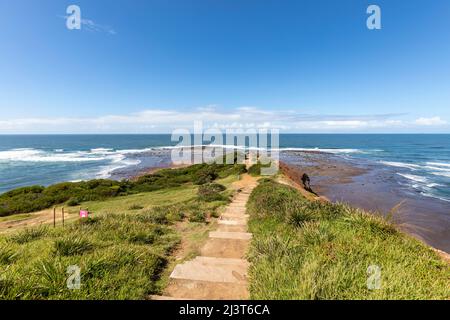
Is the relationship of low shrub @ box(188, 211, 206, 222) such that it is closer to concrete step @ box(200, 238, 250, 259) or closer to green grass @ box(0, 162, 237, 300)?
green grass @ box(0, 162, 237, 300)

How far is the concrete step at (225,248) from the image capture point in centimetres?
599

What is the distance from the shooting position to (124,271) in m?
4.35

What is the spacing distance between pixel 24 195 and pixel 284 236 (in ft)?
82.4

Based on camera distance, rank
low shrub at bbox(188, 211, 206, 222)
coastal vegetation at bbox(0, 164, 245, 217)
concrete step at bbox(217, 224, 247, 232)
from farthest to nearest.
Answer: coastal vegetation at bbox(0, 164, 245, 217), low shrub at bbox(188, 211, 206, 222), concrete step at bbox(217, 224, 247, 232)

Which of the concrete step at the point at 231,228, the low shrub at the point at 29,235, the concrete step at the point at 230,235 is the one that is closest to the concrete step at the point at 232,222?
the concrete step at the point at 231,228

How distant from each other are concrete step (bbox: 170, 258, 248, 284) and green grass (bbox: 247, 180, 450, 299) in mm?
303

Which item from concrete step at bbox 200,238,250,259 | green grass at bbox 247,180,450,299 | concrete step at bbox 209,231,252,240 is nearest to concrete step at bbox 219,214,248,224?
concrete step at bbox 209,231,252,240

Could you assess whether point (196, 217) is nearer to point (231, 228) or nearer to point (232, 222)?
point (232, 222)

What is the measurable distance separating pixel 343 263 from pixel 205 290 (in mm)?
2572

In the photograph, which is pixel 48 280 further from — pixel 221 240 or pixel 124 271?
pixel 221 240

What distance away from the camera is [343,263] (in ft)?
14.0

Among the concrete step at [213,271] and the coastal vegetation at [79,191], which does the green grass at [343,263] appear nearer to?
the concrete step at [213,271]

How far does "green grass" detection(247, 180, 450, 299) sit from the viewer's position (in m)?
3.57
